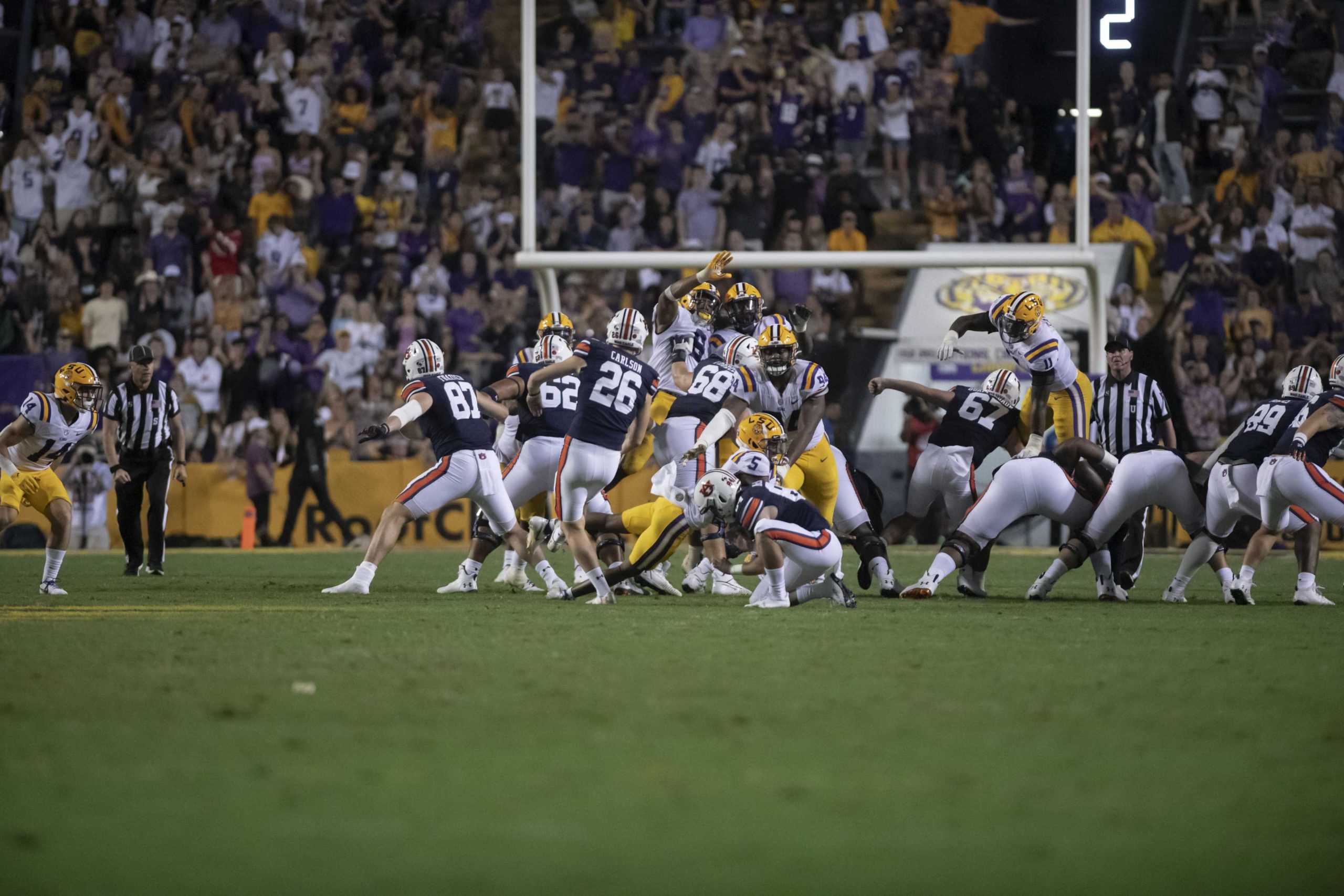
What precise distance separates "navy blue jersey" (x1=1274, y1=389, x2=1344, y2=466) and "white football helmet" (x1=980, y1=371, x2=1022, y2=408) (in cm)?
181

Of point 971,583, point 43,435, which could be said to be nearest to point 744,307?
point 971,583

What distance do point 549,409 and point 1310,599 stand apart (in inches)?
203

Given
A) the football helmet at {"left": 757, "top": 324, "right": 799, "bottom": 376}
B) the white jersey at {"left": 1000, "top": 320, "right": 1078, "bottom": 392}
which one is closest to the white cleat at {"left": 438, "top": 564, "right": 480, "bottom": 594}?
the football helmet at {"left": 757, "top": 324, "right": 799, "bottom": 376}

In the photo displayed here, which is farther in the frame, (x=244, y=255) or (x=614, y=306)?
(x=244, y=255)

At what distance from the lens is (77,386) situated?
39.6ft

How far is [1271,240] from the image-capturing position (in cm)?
1908

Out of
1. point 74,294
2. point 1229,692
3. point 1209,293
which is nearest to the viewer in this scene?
point 1229,692

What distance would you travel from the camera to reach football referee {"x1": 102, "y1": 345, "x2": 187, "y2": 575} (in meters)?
14.2

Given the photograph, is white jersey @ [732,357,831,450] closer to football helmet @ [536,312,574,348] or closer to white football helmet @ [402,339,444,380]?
football helmet @ [536,312,574,348]

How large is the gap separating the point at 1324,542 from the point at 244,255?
12.6 metres

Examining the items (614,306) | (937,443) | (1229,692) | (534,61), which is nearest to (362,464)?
(614,306)

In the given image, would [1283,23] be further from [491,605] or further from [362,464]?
[491,605]

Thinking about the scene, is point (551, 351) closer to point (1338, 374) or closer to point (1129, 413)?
point (1129, 413)

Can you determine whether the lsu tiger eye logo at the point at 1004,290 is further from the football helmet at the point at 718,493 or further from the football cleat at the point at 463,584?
the football helmet at the point at 718,493
